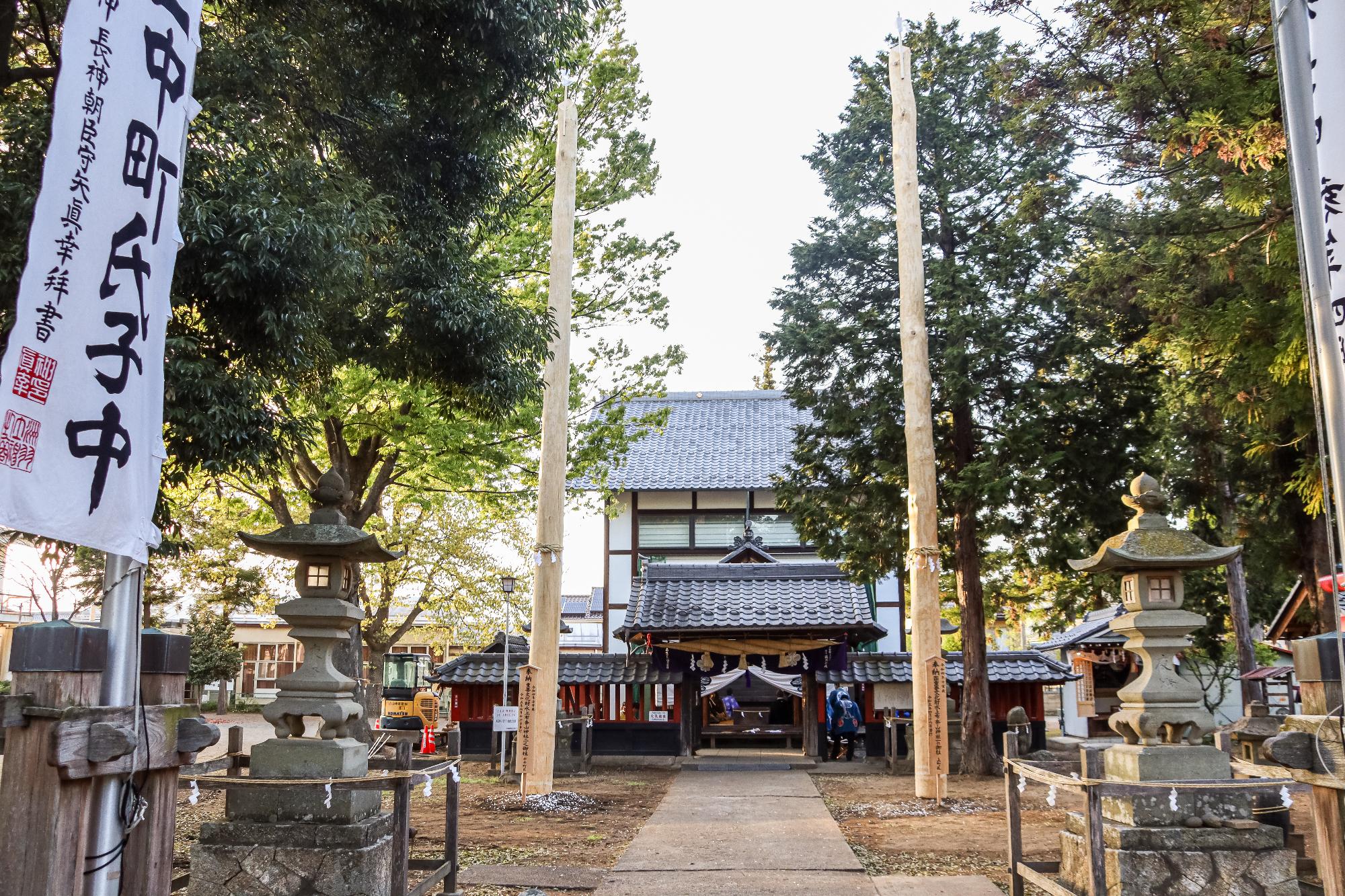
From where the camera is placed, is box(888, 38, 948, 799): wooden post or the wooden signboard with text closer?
the wooden signboard with text

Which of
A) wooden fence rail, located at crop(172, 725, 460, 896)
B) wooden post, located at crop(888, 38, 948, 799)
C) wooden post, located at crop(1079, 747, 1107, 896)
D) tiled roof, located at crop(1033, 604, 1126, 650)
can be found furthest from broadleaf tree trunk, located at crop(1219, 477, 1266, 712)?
wooden fence rail, located at crop(172, 725, 460, 896)

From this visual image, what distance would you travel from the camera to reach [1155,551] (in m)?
6.52

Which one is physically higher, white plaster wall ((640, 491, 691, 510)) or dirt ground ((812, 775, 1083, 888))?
white plaster wall ((640, 491, 691, 510))

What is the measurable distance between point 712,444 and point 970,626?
11.9m

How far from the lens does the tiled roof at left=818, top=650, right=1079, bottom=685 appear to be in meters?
17.4

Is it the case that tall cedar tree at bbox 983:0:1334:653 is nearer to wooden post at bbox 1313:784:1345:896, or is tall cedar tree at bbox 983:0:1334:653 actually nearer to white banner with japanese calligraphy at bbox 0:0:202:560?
wooden post at bbox 1313:784:1345:896

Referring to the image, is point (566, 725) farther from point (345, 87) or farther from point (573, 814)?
point (345, 87)

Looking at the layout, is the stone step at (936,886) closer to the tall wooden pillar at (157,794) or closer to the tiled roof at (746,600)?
the tall wooden pillar at (157,794)

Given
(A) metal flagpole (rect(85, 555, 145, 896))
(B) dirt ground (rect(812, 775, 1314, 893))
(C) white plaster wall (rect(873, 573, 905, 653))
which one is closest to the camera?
(A) metal flagpole (rect(85, 555, 145, 896))

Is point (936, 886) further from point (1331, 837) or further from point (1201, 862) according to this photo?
point (1331, 837)

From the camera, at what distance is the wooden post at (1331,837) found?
4070 mm

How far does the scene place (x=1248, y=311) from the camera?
8023 mm

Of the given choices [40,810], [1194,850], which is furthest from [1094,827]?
[40,810]

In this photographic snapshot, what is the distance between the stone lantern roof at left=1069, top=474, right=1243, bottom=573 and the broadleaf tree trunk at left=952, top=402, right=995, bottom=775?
762 centimetres
